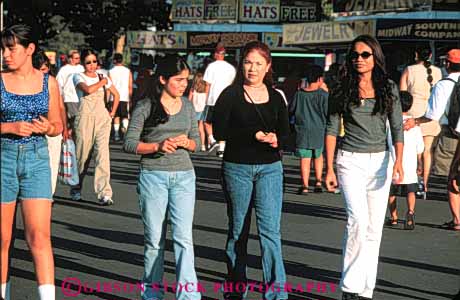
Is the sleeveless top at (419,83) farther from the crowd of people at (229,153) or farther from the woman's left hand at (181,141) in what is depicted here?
the woman's left hand at (181,141)

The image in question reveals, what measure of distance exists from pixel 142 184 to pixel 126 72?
15207 mm

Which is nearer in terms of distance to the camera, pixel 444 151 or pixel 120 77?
pixel 444 151

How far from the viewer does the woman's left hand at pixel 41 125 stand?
6.34m

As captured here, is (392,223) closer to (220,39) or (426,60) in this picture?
(426,60)

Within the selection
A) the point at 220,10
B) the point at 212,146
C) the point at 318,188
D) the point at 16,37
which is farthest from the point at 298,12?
the point at 16,37

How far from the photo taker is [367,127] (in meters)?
7.57

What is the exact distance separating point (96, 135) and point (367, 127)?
6140 mm

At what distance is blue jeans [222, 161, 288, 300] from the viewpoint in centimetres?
733

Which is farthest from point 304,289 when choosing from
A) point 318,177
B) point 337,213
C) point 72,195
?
point 318,177

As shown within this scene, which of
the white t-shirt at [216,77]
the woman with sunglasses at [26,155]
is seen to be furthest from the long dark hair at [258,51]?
the white t-shirt at [216,77]

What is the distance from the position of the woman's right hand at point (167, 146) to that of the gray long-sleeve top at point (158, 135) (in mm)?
141

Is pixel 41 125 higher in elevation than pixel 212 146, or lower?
higher

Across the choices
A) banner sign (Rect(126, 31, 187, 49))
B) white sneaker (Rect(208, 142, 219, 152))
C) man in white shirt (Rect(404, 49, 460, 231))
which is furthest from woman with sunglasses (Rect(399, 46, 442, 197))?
banner sign (Rect(126, 31, 187, 49))

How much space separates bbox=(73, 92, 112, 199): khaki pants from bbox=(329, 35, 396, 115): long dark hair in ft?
19.2
